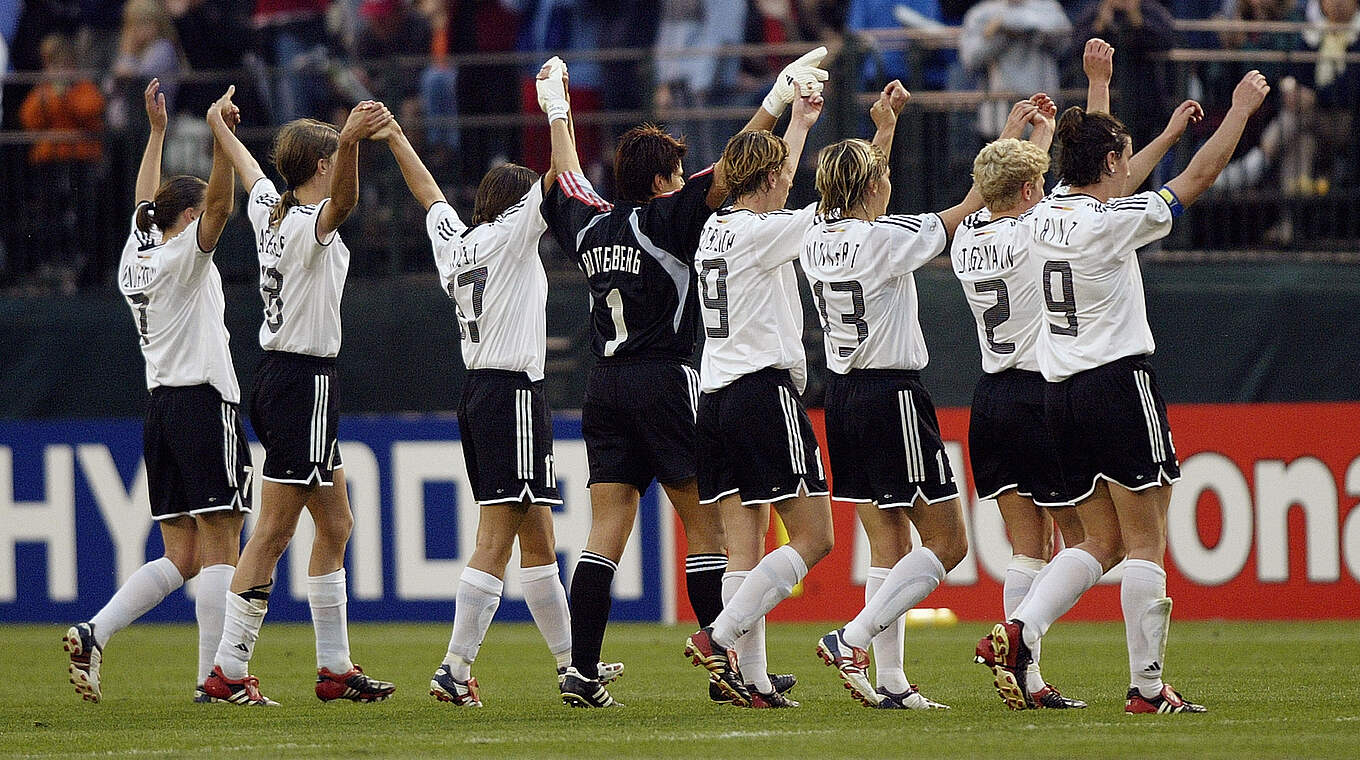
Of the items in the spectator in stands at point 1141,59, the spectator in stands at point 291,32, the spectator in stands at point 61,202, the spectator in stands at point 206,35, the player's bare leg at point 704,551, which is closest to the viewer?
the player's bare leg at point 704,551

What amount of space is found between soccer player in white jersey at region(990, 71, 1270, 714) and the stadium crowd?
217 inches

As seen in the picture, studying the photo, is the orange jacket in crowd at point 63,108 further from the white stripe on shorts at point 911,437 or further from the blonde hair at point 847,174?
the white stripe on shorts at point 911,437

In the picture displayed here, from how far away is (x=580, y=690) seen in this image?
7633 mm

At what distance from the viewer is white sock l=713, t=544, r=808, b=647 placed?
734 centimetres

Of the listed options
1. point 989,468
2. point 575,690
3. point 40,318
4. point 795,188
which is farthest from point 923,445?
point 40,318

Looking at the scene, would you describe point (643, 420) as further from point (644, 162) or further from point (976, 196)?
point (976, 196)

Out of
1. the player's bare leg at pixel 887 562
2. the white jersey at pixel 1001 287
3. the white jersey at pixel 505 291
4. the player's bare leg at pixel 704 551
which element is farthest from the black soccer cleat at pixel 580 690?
the white jersey at pixel 1001 287

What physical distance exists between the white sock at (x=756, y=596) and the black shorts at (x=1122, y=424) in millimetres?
1246

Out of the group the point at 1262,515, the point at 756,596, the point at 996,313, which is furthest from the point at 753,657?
the point at 1262,515

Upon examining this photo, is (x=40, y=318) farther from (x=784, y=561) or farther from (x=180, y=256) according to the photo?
(x=784, y=561)

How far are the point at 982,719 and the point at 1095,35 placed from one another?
22.0ft

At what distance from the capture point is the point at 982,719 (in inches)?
277

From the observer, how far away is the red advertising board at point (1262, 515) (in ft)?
37.8

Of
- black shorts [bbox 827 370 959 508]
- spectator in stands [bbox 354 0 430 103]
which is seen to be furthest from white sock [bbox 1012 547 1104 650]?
spectator in stands [bbox 354 0 430 103]
